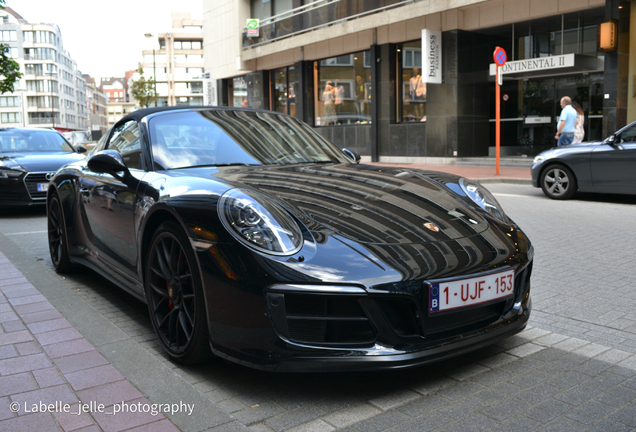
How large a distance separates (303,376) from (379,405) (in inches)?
19.3

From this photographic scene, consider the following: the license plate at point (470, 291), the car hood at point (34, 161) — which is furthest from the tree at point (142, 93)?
the license plate at point (470, 291)

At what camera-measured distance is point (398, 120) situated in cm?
2170

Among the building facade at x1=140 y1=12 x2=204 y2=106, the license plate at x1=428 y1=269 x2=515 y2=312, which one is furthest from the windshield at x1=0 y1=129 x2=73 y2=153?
the building facade at x1=140 y1=12 x2=204 y2=106

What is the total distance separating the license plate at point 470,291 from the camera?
8.32 feet

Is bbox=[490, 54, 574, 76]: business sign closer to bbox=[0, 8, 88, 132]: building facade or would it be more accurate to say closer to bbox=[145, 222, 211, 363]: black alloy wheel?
bbox=[145, 222, 211, 363]: black alloy wheel

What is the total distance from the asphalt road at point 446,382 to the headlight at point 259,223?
2.25ft

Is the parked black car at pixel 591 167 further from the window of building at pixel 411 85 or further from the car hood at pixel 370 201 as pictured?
the window of building at pixel 411 85

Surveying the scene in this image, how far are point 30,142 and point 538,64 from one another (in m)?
14.2

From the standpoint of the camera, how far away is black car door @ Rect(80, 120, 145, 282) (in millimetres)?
3586

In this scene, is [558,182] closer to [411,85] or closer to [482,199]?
[482,199]

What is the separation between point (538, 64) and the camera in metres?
17.9

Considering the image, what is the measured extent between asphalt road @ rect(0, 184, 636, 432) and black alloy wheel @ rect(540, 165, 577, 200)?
6197 millimetres

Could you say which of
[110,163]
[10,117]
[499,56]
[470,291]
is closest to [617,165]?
[499,56]

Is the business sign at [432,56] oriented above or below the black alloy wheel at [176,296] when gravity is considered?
above
